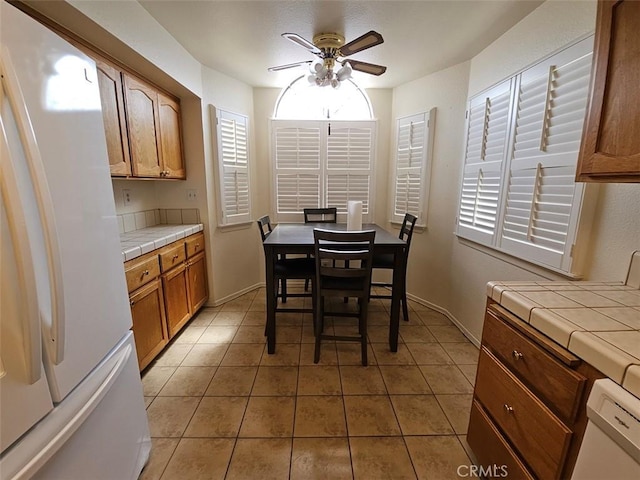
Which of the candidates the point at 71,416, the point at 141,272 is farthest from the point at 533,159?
the point at 141,272

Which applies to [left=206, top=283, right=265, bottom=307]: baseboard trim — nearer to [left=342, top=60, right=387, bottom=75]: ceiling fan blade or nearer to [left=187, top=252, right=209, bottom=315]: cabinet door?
[left=187, top=252, right=209, bottom=315]: cabinet door

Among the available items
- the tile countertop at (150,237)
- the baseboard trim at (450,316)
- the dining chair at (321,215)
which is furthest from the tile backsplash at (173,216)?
the baseboard trim at (450,316)

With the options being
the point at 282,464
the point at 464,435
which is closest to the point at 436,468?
the point at 464,435

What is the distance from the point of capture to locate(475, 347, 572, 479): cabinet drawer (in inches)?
33.7

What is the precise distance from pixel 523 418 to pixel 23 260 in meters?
1.57

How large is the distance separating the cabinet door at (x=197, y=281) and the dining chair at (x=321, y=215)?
48.4 inches

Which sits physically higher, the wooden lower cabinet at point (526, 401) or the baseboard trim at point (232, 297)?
the wooden lower cabinet at point (526, 401)

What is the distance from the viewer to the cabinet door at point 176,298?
2.19 metres

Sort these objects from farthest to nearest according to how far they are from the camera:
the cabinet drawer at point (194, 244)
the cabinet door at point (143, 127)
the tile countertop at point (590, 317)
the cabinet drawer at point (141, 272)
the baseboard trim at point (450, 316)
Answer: the cabinet drawer at point (194, 244), the baseboard trim at point (450, 316), the cabinet door at point (143, 127), the cabinet drawer at point (141, 272), the tile countertop at point (590, 317)

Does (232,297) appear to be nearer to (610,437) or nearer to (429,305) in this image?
(429,305)

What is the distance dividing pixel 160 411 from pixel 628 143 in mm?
2495

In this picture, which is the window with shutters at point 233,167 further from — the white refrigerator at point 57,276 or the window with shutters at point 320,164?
the white refrigerator at point 57,276

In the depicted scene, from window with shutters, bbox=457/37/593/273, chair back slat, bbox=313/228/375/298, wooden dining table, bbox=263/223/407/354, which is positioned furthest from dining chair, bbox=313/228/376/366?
window with shutters, bbox=457/37/593/273

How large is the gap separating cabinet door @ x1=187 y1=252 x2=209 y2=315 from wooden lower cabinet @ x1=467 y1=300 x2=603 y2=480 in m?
2.33
